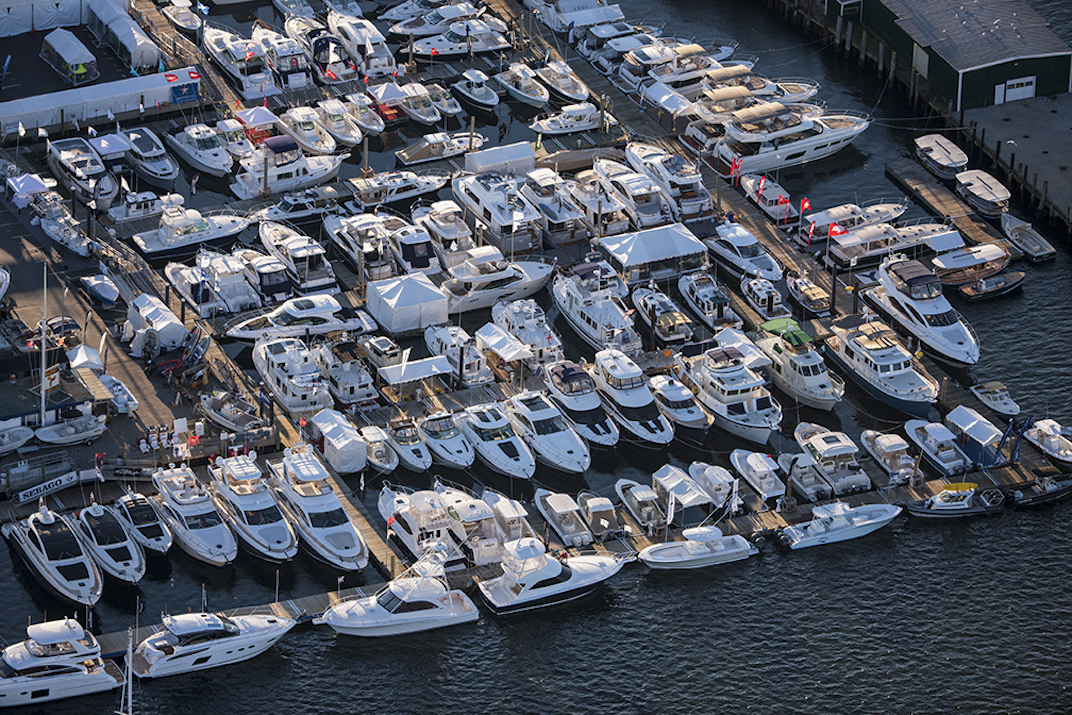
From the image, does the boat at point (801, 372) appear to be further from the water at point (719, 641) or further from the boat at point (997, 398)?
the water at point (719, 641)

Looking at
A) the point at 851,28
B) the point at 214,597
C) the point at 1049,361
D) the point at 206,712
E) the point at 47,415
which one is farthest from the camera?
the point at 851,28

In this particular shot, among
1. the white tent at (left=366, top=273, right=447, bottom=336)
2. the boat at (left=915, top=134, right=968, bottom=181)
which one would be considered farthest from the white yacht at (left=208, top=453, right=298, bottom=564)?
the boat at (left=915, top=134, right=968, bottom=181)

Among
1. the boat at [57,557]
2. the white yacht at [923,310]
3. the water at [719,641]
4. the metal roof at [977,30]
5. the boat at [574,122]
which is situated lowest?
the water at [719,641]

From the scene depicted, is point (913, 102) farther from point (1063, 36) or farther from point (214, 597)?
point (214, 597)

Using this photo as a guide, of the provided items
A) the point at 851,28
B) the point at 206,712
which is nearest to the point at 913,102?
the point at 851,28

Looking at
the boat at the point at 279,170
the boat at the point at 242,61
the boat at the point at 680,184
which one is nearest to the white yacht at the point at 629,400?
the boat at the point at 680,184
